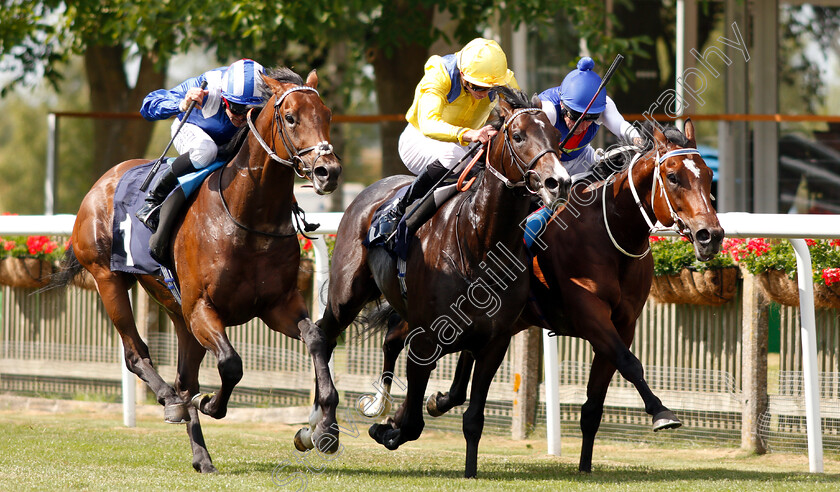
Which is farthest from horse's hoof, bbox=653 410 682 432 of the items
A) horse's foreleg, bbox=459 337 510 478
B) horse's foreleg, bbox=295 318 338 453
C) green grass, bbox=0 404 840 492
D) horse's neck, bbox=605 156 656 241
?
horse's foreleg, bbox=295 318 338 453

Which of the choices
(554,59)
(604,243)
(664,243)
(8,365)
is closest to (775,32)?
(554,59)

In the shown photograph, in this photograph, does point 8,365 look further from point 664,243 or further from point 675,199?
point 675,199

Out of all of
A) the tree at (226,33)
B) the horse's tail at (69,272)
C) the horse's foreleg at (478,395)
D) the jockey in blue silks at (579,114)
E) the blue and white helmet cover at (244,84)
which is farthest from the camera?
the tree at (226,33)

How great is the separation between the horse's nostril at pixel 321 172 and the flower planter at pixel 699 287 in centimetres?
292

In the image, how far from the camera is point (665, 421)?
198 inches

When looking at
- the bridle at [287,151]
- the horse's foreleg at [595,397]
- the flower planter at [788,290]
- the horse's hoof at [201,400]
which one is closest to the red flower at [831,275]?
the flower planter at [788,290]

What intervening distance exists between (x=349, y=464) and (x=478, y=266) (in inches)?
58.8

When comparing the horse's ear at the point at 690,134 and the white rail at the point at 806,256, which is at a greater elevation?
the horse's ear at the point at 690,134

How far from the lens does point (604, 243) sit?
568 cm

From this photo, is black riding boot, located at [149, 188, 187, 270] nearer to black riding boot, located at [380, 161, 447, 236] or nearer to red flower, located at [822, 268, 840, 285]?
black riding boot, located at [380, 161, 447, 236]

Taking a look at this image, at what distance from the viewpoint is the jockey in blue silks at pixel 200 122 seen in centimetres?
571

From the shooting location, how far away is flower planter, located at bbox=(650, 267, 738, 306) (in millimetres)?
6781

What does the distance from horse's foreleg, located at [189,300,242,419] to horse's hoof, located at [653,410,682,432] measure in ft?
6.57

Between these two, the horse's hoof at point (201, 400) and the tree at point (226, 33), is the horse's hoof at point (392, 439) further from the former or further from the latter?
the tree at point (226, 33)
